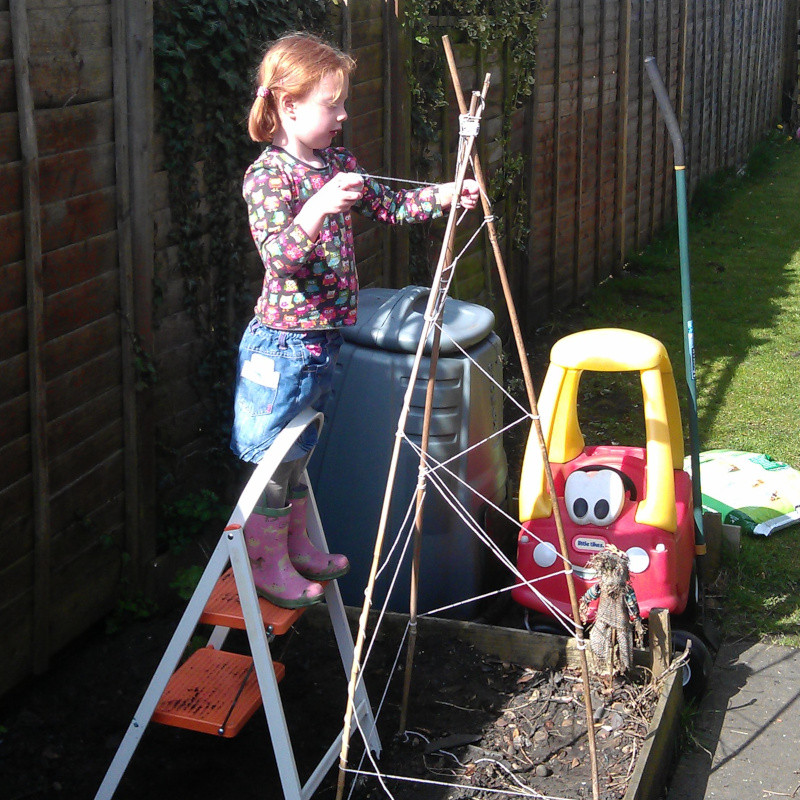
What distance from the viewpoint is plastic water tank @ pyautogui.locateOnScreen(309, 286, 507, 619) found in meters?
3.42

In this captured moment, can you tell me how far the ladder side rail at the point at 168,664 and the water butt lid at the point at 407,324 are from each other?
1.15 meters

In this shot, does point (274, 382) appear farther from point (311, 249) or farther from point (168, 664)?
point (168, 664)

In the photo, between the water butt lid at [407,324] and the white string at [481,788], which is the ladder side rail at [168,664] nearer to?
the white string at [481,788]

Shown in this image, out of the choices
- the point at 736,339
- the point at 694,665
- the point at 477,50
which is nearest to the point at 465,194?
the point at 694,665

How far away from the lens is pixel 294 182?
8.33ft

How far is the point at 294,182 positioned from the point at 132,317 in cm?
93

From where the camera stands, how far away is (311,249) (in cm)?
235

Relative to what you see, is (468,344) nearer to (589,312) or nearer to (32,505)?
(32,505)

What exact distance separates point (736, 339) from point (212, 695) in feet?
16.4

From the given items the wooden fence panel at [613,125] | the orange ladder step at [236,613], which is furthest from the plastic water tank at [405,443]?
the wooden fence panel at [613,125]

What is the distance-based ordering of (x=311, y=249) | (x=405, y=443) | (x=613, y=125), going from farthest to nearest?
(x=613, y=125)
(x=405, y=443)
(x=311, y=249)

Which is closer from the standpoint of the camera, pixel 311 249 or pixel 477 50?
pixel 311 249

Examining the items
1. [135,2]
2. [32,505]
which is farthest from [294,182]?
[32,505]

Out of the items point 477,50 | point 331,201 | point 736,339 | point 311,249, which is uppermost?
point 477,50
